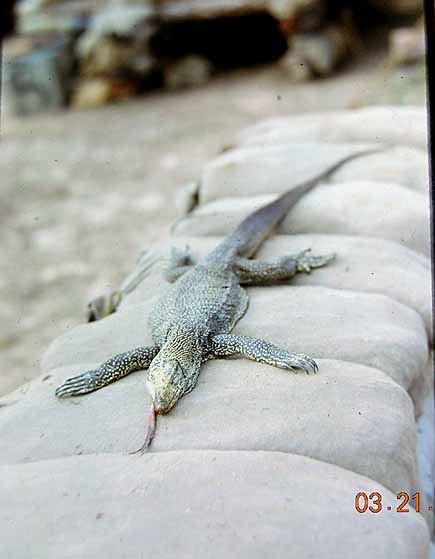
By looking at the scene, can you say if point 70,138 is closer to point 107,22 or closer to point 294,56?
point 107,22

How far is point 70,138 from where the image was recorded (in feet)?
28.3

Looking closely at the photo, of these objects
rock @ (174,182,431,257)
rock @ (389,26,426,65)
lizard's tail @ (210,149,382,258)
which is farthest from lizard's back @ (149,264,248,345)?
rock @ (389,26,426,65)

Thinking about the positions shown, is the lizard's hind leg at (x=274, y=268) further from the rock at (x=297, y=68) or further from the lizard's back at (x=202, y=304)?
the rock at (x=297, y=68)

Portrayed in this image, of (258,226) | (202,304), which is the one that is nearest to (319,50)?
(258,226)

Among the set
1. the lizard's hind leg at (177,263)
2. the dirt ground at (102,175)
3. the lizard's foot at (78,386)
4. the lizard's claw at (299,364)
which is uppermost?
the lizard's foot at (78,386)

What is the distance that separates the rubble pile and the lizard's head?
7751 millimetres

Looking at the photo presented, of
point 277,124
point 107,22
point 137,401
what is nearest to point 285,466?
point 137,401

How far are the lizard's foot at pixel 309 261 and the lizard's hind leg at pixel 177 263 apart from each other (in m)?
0.52

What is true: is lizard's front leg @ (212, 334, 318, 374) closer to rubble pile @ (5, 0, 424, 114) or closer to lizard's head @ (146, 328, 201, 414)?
lizard's head @ (146, 328, 201, 414)

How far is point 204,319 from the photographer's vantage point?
2.56 m

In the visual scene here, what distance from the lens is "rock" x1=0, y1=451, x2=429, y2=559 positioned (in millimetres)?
1506

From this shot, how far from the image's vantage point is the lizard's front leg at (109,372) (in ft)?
7.34

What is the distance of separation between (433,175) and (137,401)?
46.5 inches

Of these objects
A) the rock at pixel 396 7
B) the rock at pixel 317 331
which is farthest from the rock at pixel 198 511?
the rock at pixel 396 7
